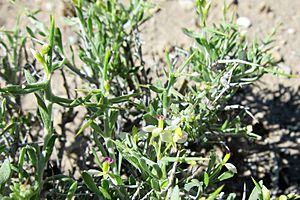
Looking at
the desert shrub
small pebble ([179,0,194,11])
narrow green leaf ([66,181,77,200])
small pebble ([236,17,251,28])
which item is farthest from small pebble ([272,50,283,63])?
narrow green leaf ([66,181,77,200])

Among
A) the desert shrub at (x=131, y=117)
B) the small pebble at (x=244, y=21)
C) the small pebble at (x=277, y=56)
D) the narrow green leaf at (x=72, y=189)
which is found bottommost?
the narrow green leaf at (x=72, y=189)

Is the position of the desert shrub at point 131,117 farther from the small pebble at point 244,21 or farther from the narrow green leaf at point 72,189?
the small pebble at point 244,21

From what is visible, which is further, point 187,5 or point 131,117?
point 187,5

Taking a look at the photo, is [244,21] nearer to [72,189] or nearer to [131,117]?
[131,117]

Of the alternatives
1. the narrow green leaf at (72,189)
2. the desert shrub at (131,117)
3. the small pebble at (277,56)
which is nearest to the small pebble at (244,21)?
the small pebble at (277,56)

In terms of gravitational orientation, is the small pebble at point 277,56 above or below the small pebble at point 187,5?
below

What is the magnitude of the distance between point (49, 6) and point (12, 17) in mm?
212

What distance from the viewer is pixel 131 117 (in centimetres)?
195

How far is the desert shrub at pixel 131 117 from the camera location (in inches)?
43.1

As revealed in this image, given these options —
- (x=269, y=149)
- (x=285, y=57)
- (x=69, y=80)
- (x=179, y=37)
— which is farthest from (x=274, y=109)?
(x=69, y=80)

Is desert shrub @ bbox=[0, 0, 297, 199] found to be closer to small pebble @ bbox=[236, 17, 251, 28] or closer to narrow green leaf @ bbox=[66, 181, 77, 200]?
narrow green leaf @ bbox=[66, 181, 77, 200]

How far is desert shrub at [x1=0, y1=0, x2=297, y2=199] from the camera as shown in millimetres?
1096

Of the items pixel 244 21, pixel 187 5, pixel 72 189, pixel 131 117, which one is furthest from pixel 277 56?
pixel 72 189

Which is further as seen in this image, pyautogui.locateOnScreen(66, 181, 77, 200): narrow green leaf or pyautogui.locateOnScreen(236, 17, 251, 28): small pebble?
pyautogui.locateOnScreen(236, 17, 251, 28): small pebble
